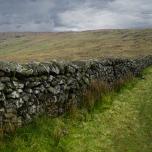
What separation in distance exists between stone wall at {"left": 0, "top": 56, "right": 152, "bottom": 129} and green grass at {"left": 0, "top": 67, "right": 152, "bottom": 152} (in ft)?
1.25

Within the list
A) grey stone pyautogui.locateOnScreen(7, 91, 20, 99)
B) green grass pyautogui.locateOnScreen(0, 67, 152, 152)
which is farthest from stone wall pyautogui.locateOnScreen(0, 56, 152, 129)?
green grass pyautogui.locateOnScreen(0, 67, 152, 152)

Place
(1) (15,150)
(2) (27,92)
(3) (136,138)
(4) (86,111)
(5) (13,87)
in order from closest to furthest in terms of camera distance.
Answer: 1. (1) (15,150)
2. (5) (13,87)
3. (2) (27,92)
4. (3) (136,138)
5. (4) (86,111)

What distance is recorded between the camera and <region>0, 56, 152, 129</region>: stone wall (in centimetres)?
888

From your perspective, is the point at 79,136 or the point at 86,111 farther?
the point at 86,111

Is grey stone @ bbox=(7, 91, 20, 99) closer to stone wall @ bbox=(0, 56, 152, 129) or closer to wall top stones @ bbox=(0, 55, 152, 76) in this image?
stone wall @ bbox=(0, 56, 152, 129)

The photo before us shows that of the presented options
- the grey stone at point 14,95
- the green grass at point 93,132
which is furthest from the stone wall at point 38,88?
the green grass at point 93,132

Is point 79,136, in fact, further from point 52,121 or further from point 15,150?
point 15,150

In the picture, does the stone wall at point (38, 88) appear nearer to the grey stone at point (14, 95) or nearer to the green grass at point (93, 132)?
the grey stone at point (14, 95)

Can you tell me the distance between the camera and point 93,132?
1065 cm

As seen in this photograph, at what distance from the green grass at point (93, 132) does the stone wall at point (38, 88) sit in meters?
0.38

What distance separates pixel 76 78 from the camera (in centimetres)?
1264

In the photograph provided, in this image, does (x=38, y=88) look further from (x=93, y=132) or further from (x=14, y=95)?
(x=93, y=132)

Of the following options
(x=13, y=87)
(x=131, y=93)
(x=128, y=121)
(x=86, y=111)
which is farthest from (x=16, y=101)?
(x=131, y=93)

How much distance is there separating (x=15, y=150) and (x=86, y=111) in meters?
4.13
